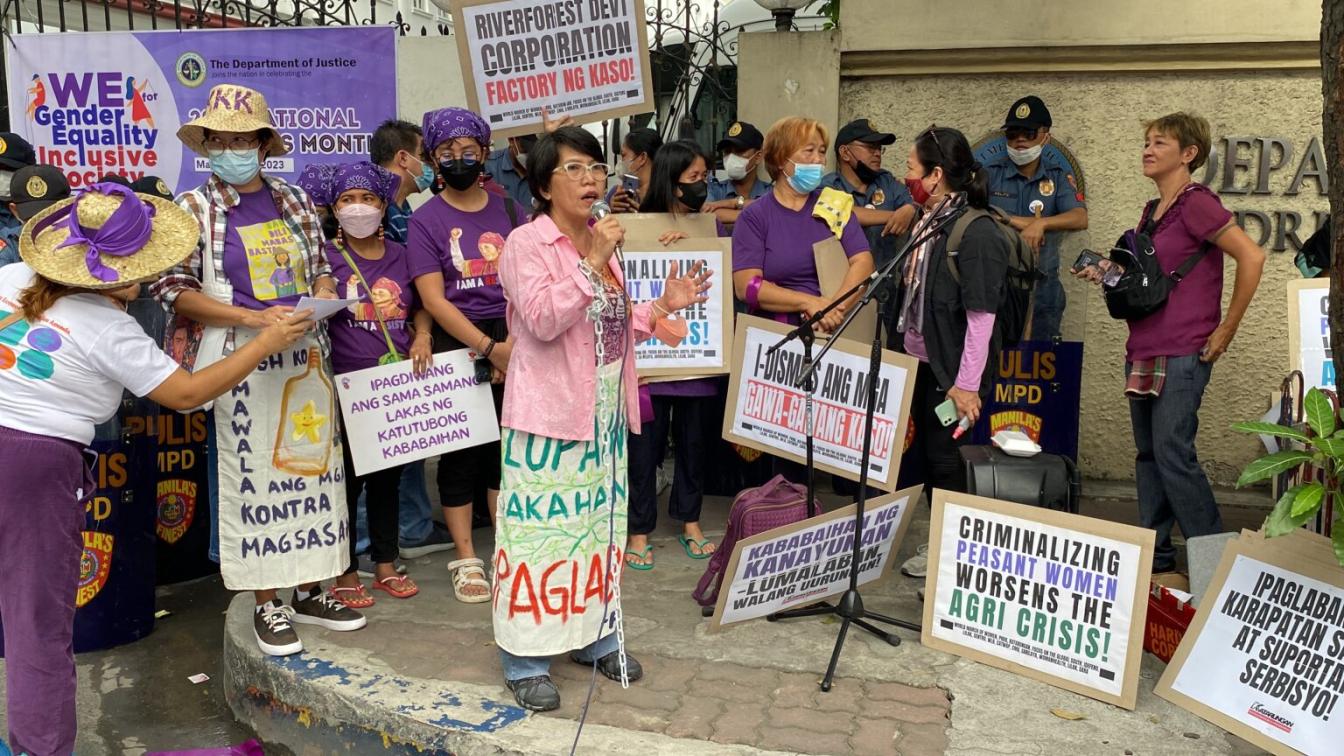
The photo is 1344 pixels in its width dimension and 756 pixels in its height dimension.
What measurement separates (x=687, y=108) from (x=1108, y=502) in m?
3.66

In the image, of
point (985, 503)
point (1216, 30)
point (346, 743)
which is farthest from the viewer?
point (1216, 30)

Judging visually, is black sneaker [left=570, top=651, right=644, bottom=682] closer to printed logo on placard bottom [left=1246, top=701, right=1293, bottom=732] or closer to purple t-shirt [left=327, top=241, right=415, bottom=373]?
purple t-shirt [left=327, top=241, right=415, bottom=373]

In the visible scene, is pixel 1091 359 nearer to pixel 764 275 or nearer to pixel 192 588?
pixel 764 275

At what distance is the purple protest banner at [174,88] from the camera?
6.70 metres

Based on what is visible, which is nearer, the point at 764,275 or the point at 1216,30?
the point at 764,275

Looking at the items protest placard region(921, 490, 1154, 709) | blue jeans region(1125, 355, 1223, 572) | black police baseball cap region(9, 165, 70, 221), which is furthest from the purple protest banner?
blue jeans region(1125, 355, 1223, 572)

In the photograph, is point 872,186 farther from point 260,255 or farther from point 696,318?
point 260,255

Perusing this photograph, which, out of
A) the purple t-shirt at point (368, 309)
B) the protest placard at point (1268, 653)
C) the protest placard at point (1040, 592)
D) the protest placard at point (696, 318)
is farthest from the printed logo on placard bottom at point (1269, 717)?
the purple t-shirt at point (368, 309)

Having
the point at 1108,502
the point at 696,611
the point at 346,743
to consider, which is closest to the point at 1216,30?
the point at 1108,502

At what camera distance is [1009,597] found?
4.21 m

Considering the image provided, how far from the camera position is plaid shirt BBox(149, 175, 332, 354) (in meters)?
4.10

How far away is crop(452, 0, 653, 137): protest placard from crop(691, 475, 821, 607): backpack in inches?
92.1

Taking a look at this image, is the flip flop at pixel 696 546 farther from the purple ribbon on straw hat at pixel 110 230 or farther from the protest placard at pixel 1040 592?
the purple ribbon on straw hat at pixel 110 230

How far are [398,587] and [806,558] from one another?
181 centimetres
